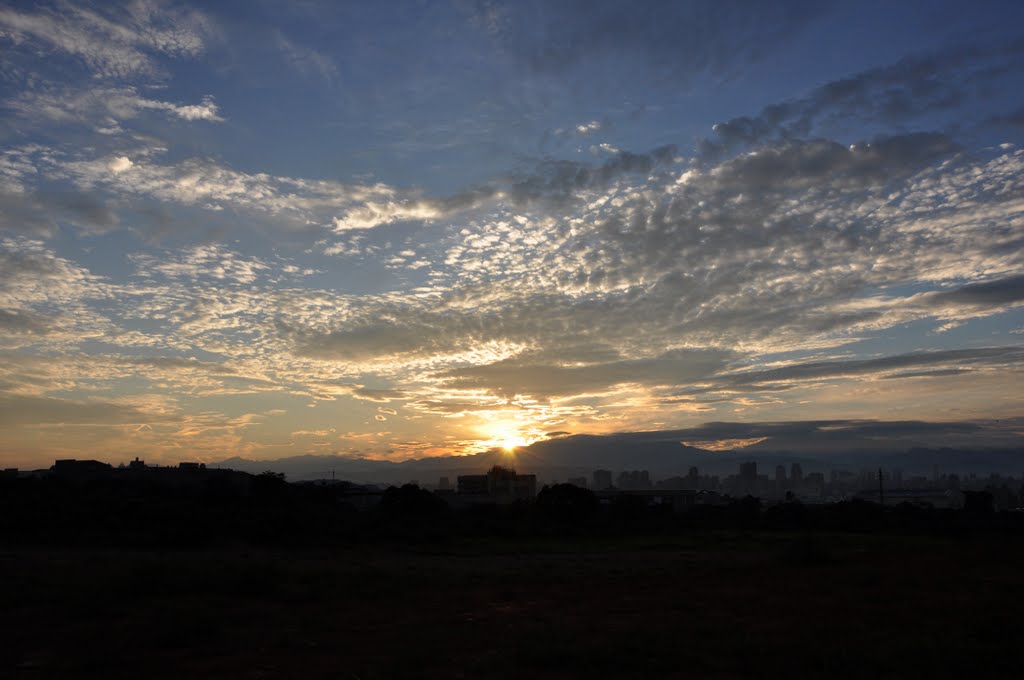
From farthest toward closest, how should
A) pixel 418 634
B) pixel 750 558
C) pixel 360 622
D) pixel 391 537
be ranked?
pixel 391 537
pixel 750 558
pixel 360 622
pixel 418 634

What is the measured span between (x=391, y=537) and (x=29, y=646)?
31184 mm

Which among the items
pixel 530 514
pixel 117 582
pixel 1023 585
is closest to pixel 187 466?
pixel 530 514

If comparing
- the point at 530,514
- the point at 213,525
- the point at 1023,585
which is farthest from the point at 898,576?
the point at 530,514

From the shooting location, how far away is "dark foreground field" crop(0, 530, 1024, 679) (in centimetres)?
1120

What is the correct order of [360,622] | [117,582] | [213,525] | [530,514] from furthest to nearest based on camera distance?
[530,514] → [213,525] → [117,582] → [360,622]

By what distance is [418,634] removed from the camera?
46.0ft

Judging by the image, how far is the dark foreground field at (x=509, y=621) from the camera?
11.2 metres

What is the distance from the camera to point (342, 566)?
28.2 m

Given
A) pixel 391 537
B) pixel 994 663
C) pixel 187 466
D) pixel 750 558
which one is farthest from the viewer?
pixel 187 466

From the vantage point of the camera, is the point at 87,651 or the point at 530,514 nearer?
the point at 87,651

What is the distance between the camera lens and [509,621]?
1566 centimetres

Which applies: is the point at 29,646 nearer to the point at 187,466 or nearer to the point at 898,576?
the point at 898,576

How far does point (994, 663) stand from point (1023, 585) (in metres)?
11.4

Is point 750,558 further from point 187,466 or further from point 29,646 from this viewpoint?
point 187,466
